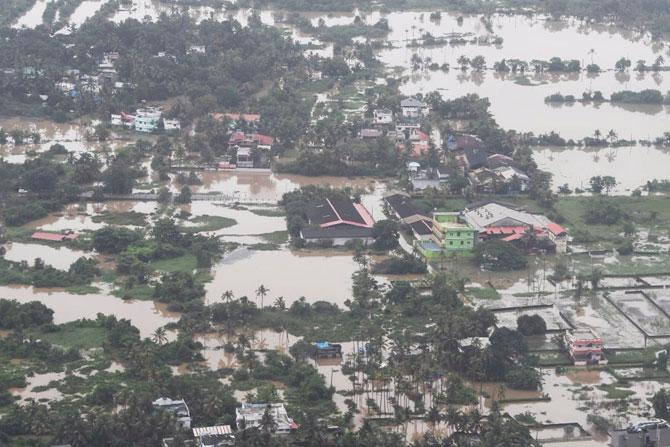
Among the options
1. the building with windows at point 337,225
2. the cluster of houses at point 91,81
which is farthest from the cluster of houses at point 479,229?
the cluster of houses at point 91,81

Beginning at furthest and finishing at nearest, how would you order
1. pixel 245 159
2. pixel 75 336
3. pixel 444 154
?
pixel 444 154 → pixel 245 159 → pixel 75 336

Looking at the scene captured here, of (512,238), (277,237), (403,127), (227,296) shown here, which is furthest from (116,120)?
(227,296)

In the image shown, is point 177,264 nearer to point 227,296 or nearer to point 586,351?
point 227,296

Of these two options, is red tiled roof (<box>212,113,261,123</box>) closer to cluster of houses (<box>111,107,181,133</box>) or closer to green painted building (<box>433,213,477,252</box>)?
cluster of houses (<box>111,107,181,133</box>)

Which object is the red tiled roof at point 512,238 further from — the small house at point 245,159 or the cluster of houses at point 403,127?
the small house at point 245,159

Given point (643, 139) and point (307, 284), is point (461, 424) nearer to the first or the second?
point (307, 284)

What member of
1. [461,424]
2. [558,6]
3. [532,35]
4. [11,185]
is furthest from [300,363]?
[558,6]

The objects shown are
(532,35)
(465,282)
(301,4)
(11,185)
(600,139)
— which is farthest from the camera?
(301,4)
